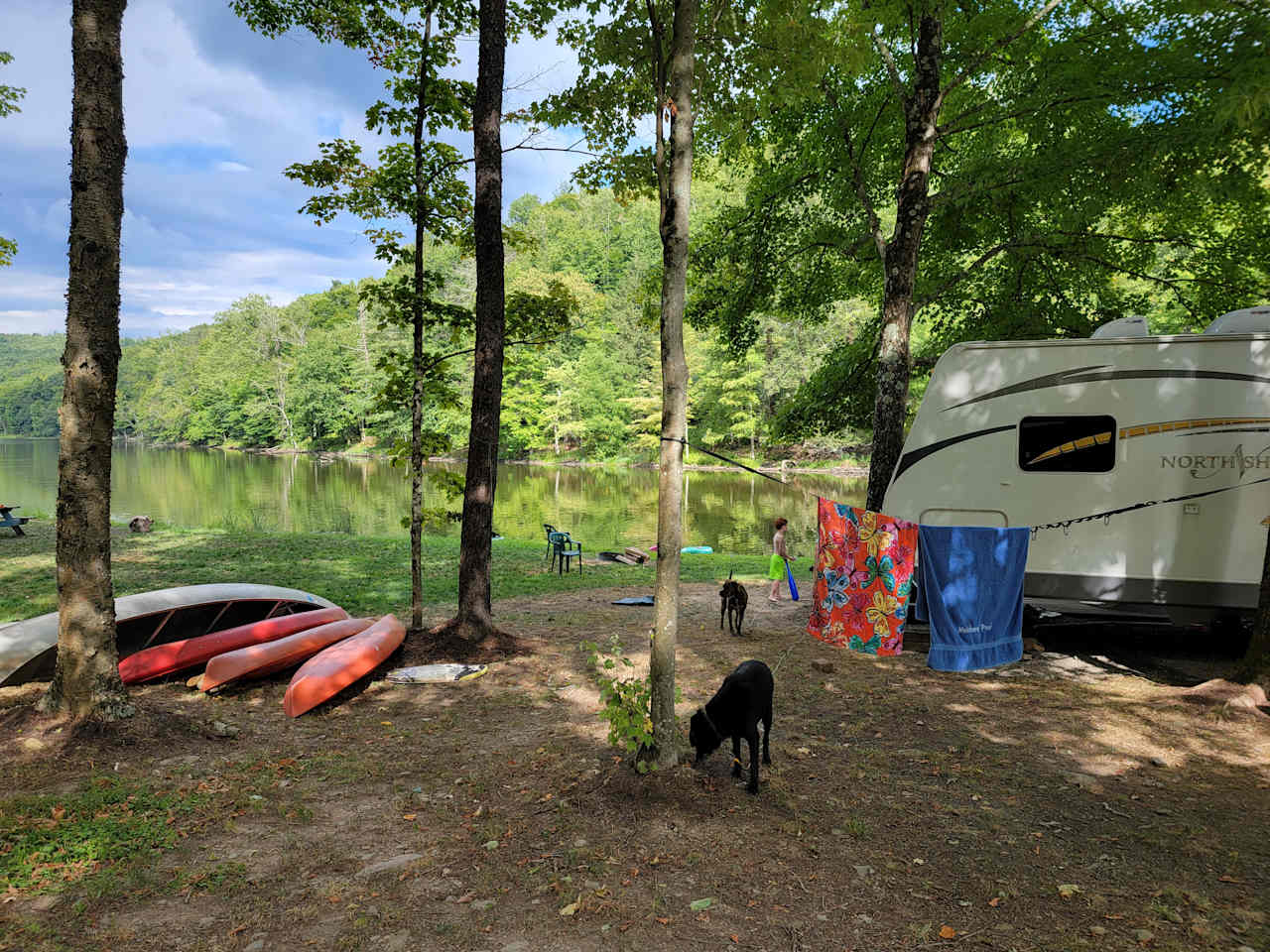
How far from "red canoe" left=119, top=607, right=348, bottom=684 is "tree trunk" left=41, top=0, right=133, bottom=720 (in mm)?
1227

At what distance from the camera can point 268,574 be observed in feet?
41.8

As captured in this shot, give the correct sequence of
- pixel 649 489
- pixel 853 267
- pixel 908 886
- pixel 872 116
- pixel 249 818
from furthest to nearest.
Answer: pixel 649 489, pixel 853 267, pixel 872 116, pixel 249 818, pixel 908 886

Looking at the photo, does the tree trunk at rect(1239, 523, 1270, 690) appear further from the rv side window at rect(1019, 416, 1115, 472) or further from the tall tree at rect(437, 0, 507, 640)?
the tall tree at rect(437, 0, 507, 640)

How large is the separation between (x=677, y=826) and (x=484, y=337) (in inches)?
249

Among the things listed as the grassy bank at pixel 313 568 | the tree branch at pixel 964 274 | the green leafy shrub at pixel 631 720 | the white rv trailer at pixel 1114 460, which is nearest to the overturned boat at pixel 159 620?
the grassy bank at pixel 313 568

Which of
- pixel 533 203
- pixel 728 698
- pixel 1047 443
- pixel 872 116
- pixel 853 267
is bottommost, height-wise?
pixel 728 698

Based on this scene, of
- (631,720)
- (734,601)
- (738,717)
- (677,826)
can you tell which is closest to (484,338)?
(734,601)

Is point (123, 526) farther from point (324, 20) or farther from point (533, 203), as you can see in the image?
point (533, 203)

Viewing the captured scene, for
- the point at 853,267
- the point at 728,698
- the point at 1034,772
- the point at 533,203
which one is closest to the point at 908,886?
the point at 728,698

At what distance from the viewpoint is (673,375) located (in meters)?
4.60

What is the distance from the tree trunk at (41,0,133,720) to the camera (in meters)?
5.19

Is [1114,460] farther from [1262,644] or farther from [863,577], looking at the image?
[863,577]

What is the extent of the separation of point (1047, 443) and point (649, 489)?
107ft

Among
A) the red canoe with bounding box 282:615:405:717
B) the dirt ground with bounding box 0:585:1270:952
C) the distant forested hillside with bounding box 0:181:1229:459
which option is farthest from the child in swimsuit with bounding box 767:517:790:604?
the distant forested hillside with bounding box 0:181:1229:459
